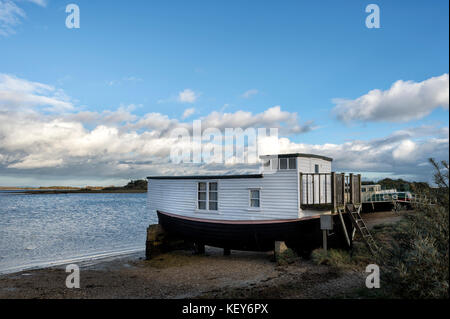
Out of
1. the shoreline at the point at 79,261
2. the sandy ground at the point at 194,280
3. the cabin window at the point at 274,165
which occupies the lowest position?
the shoreline at the point at 79,261

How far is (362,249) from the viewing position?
531 inches

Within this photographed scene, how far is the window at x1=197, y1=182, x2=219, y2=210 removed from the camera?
1602cm

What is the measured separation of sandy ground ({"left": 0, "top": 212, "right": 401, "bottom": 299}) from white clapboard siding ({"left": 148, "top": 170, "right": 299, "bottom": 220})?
7.61 feet

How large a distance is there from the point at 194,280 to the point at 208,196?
15.5 feet

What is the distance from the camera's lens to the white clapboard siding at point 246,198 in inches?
549

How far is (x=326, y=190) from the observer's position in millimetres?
14945

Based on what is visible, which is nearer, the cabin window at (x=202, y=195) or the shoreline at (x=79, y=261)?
the cabin window at (x=202, y=195)

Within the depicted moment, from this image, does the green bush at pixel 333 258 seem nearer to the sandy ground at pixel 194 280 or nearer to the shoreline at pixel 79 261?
the sandy ground at pixel 194 280

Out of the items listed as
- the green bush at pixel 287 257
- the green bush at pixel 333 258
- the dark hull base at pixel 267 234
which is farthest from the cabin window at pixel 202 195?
the green bush at pixel 333 258

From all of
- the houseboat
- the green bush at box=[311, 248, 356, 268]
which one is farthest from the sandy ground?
the houseboat

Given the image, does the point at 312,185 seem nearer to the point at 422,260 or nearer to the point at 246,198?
the point at 246,198

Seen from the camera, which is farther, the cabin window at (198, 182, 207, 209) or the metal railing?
the cabin window at (198, 182, 207, 209)

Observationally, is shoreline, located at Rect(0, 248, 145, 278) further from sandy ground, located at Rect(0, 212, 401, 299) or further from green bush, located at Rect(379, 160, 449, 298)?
green bush, located at Rect(379, 160, 449, 298)
